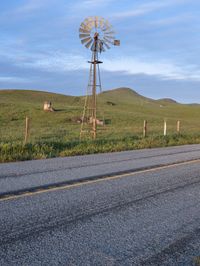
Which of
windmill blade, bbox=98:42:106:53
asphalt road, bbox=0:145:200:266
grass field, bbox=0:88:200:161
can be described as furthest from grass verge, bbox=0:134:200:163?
windmill blade, bbox=98:42:106:53

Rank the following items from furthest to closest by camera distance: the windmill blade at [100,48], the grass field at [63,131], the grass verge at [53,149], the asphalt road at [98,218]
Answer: the windmill blade at [100,48]
the grass field at [63,131]
the grass verge at [53,149]
the asphalt road at [98,218]

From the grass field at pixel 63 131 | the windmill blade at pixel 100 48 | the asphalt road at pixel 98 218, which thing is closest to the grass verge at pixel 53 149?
the grass field at pixel 63 131

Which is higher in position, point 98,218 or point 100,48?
point 100,48

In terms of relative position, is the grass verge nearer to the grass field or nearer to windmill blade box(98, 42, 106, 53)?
the grass field

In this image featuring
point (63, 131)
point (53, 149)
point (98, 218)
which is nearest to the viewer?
point (98, 218)

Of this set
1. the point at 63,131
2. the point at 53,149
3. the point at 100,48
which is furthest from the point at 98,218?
the point at 63,131

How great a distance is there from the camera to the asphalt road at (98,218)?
187 inches

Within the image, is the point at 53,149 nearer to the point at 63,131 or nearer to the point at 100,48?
the point at 100,48

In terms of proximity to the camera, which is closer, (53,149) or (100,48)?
(53,149)

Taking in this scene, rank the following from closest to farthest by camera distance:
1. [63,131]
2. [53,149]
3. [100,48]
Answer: [53,149], [100,48], [63,131]

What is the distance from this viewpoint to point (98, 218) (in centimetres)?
616

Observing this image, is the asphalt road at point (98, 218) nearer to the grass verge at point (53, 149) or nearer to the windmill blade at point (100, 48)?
the grass verge at point (53, 149)

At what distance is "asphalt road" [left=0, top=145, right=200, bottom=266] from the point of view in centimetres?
474

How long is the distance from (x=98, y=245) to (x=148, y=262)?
0.70 meters
